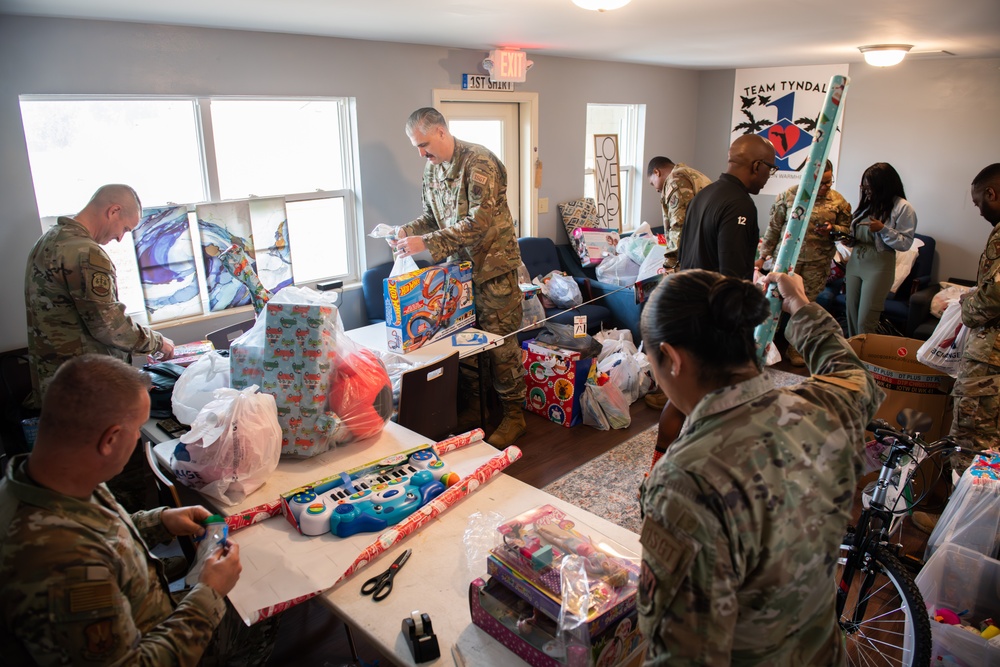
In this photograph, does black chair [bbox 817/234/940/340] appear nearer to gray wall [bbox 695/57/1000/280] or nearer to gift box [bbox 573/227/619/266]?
gray wall [bbox 695/57/1000/280]

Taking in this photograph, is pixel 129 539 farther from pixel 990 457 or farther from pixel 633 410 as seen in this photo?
pixel 633 410

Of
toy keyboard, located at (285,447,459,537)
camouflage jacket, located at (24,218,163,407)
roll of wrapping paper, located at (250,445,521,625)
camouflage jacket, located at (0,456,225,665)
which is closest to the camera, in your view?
camouflage jacket, located at (0,456,225,665)

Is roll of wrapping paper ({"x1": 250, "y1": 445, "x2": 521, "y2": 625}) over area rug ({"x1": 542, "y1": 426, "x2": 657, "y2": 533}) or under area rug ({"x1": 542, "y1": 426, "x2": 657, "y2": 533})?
over

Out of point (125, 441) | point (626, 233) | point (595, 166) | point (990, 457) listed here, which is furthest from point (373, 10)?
point (626, 233)

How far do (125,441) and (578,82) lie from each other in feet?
18.1

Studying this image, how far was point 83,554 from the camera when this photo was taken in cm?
124

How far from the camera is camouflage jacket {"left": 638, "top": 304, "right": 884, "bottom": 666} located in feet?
3.34

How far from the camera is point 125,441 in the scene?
4.45 ft

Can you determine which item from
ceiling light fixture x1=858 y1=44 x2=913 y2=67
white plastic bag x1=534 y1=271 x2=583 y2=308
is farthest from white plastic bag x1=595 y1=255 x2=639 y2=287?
ceiling light fixture x1=858 y1=44 x2=913 y2=67

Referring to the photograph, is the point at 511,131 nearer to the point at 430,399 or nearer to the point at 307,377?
the point at 430,399

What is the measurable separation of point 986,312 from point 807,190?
5.99 feet

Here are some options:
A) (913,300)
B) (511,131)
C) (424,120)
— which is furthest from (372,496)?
(913,300)

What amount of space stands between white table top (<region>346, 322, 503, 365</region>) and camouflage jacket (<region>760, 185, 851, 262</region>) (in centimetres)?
217

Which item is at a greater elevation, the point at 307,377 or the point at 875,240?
the point at 875,240
